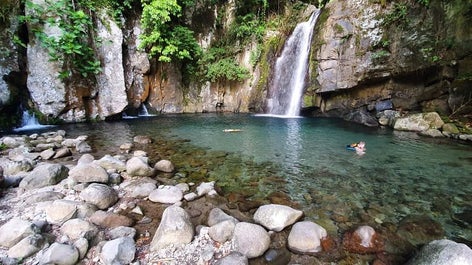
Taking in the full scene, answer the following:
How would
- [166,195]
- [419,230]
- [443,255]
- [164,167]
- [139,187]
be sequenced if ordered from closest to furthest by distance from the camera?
[443,255] < [419,230] < [166,195] < [139,187] < [164,167]

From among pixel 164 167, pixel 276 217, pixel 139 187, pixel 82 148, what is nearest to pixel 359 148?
pixel 276 217

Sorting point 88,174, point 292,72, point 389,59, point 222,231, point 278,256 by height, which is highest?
→ point 389,59

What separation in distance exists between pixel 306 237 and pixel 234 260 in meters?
0.80

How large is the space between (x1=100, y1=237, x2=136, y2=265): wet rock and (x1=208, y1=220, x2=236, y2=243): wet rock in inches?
29.6

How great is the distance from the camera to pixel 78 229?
7.88 feet

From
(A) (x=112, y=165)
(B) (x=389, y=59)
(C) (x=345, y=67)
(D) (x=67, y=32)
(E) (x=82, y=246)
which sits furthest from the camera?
(C) (x=345, y=67)

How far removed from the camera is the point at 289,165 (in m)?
4.81

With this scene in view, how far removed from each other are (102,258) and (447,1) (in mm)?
11538

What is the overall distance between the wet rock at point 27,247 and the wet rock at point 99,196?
832 mm

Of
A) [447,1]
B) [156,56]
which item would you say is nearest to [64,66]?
[156,56]

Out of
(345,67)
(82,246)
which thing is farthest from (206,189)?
(345,67)

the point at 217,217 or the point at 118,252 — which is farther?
the point at 217,217

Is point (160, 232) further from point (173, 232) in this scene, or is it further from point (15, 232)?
point (15, 232)

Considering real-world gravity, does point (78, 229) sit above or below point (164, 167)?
below
